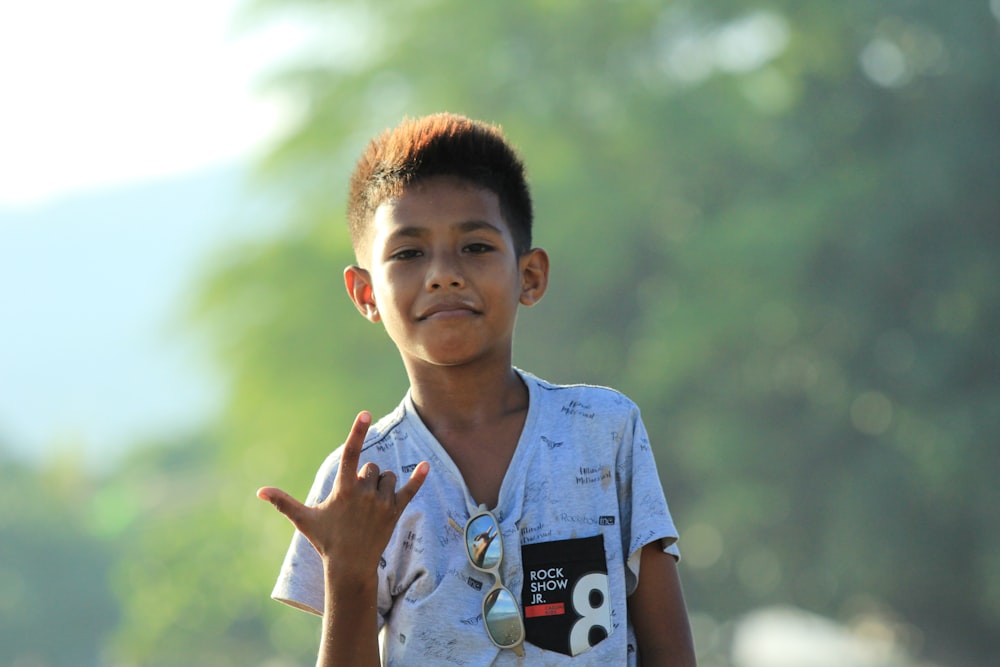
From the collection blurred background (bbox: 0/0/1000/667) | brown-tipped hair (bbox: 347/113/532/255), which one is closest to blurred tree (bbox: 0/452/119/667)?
blurred background (bbox: 0/0/1000/667)

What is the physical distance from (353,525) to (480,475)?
0.26 metres

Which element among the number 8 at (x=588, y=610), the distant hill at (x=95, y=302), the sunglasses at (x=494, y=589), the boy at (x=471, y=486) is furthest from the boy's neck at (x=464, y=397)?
the distant hill at (x=95, y=302)

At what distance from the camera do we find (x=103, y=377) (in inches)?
3927

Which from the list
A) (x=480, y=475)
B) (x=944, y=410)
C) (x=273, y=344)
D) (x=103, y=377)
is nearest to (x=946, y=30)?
(x=944, y=410)

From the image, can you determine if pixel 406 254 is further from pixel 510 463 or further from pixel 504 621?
pixel 504 621

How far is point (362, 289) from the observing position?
7.05 feet

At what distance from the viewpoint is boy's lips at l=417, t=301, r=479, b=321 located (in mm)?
1922

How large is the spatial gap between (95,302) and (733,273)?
104 meters

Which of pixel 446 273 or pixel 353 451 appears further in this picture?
pixel 446 273

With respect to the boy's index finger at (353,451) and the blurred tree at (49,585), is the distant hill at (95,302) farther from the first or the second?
the boy's index finger at (353,451)

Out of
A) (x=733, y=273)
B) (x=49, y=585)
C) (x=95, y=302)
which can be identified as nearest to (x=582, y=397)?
(x=733, y=273)

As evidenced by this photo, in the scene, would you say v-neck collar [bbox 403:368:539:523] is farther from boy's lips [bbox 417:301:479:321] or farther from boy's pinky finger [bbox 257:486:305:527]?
boy's pinky finger [bbox 257:486:305:527]

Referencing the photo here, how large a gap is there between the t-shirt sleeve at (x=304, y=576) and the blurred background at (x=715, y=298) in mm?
13376

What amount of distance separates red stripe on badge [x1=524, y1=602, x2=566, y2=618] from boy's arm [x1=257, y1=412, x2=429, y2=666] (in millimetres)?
218
